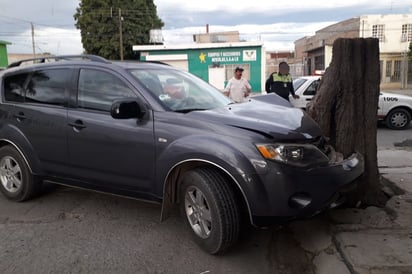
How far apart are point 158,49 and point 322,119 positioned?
26.7 metres

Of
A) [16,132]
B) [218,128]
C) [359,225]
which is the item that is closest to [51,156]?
[16,132]

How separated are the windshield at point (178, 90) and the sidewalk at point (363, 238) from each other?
1.60 meters

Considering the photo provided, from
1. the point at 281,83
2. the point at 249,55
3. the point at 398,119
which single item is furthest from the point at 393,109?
the point at 249,55

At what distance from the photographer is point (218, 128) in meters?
3.43

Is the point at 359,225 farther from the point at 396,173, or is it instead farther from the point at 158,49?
the point at 158,49

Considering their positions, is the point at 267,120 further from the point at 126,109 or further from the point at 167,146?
the point at 126,109

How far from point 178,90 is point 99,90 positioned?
0.83 m

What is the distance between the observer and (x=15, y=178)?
5016 millimetres

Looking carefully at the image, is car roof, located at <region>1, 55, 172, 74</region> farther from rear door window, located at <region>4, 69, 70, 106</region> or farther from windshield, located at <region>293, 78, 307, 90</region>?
windshield, located at <region>293, 78, 307, 90</region>

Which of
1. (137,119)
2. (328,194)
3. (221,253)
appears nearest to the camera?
(328,194)

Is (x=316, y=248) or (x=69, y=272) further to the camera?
(x=316, y=248)

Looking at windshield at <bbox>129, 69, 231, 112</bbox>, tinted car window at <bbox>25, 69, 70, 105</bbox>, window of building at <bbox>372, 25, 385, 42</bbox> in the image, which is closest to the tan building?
window of building at <bbox>372, 25, 385, 42</bbox>

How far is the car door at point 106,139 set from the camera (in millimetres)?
3811

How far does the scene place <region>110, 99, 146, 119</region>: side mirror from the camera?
3.63 meters
